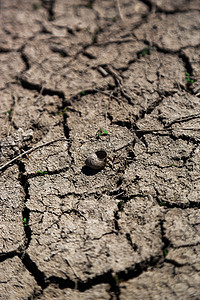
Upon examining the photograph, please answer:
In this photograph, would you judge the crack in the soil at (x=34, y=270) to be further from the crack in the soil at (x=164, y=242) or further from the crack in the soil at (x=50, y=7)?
the crack in the soil at (x=50, y=7)

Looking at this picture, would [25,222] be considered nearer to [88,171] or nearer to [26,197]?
[26,197]

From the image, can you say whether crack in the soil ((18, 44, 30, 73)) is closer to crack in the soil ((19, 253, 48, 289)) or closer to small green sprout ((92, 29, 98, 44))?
small green sprout ((92, 29, 98, 44))

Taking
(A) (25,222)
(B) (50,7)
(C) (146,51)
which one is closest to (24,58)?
(B) (50,7)

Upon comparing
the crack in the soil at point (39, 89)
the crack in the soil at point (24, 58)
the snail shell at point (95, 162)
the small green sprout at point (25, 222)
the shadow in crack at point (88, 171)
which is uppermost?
the crack in the soil at point (24, 58)

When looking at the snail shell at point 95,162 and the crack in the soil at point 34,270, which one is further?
the snail shell at point 95,162

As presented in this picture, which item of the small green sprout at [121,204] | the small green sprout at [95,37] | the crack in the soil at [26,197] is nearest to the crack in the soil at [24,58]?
the small green sprout at [95,37]

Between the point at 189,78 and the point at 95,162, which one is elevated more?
the point at 189,78

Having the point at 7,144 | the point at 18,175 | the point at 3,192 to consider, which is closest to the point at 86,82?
the point at 7,144

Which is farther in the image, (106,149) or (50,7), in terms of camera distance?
(50,7)

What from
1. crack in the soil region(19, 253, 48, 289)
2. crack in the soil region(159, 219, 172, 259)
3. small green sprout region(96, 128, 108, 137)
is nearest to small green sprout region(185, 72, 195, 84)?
small green sprout region(96, 128, 108, 137)
